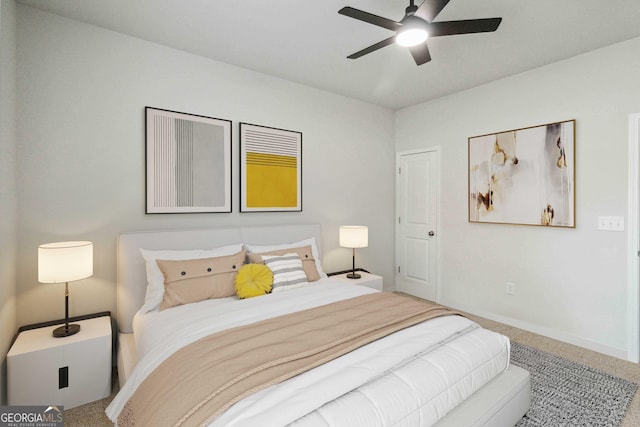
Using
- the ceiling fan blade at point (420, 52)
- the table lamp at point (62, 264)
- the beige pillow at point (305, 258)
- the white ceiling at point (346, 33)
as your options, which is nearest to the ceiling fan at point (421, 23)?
the ceiling fan blade at point (420, 52)

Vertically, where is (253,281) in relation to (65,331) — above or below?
above

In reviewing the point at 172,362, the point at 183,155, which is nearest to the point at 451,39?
the point at 183,155

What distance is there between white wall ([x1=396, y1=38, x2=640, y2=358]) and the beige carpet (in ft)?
0.38

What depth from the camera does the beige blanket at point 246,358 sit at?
4.00ft

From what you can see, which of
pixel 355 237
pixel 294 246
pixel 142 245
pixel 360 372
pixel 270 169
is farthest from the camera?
pixel 355 237

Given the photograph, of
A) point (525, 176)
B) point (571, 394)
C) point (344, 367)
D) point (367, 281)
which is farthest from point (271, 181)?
point (571, 394)

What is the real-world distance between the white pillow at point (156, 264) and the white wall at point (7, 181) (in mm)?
755

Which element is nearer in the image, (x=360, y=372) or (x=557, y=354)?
(x=360, y=372)

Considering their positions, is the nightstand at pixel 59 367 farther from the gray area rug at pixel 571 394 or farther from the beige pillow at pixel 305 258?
the gray area rug at pixel 571 394

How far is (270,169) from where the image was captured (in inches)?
134

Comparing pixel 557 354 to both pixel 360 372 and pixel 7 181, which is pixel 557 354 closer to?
pixel 360 372

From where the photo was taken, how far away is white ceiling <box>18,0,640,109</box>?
220cm

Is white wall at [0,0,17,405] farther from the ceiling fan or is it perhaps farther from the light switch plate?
the light switch plate

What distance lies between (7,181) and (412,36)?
2708 millimetres
